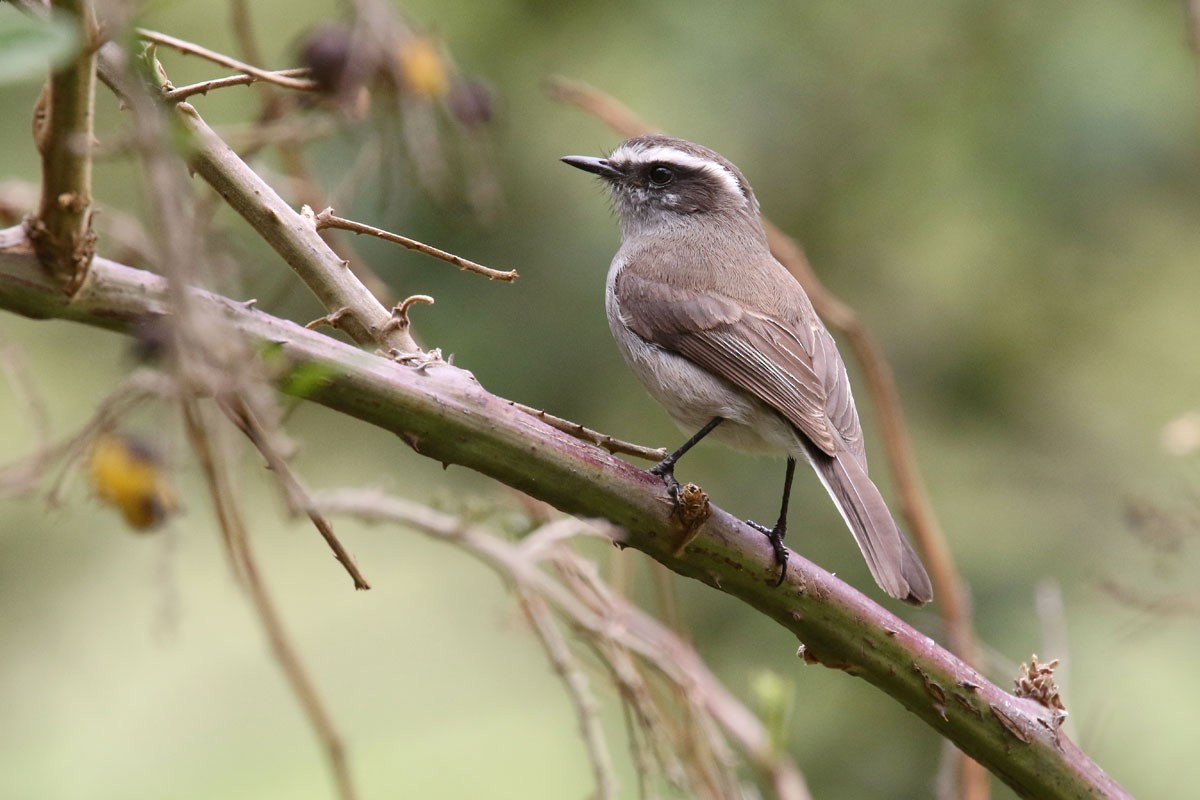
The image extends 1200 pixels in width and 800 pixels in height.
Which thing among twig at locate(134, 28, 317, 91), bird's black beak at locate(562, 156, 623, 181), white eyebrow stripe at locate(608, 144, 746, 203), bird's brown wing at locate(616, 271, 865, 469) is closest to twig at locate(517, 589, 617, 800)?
twig at locate(134, 28, 317, 91)

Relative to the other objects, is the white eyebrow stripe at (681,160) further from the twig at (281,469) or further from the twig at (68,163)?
the twig at (68,163)

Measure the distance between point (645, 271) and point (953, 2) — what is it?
2.51 metres

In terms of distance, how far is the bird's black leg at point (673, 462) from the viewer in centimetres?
204

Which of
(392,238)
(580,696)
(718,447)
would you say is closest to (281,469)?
(392,238)

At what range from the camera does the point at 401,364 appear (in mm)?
1824

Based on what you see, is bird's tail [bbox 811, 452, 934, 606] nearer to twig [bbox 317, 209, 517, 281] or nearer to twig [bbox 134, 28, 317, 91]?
twig [bbox 317, 209, 517, 281]

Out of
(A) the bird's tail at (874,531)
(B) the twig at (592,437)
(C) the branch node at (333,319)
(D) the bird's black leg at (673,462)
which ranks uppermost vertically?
(A) the bird's tail at (874,531)

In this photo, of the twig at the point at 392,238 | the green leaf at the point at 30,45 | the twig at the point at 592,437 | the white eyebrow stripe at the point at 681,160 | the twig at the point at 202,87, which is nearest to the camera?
the green leaf at the point at 30,45

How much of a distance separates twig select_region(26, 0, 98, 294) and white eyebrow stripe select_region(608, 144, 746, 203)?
9.08ft

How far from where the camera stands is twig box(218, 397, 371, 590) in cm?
138

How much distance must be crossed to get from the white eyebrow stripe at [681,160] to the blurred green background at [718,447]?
1.91 ft

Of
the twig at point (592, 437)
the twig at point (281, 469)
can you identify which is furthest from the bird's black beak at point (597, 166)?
the twig at point (281, 469)

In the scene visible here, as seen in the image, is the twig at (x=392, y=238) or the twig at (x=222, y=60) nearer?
the twig at (x=222, y=60)

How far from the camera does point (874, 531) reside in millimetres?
2830
